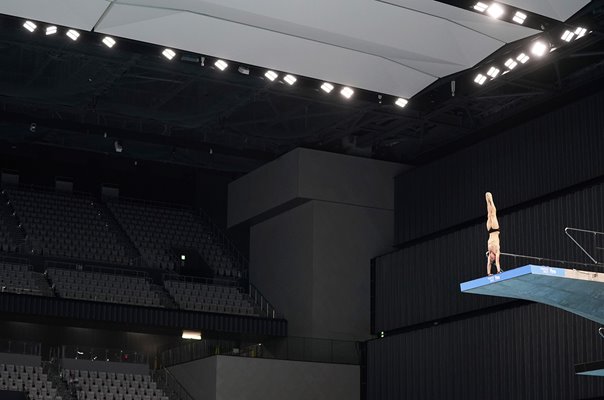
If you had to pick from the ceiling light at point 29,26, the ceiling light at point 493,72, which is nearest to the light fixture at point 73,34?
the ceiling light at point 29,26

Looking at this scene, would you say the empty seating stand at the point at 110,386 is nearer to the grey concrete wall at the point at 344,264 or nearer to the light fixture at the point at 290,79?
the grey concrete wall at the point at 344,264

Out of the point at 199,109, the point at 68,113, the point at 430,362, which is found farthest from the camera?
the point at 68,113

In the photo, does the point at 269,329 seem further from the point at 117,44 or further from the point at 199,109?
the point at 117,44

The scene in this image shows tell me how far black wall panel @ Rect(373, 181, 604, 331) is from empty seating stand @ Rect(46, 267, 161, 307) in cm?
971

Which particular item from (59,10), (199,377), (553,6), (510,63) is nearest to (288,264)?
(199,377)

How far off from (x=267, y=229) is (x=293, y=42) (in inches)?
588

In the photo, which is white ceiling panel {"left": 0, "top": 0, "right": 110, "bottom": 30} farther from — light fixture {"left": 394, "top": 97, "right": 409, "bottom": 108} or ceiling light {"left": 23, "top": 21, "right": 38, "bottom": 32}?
light fixture {"left": 394, "top": 97, "right": 409, "bottom": 108}

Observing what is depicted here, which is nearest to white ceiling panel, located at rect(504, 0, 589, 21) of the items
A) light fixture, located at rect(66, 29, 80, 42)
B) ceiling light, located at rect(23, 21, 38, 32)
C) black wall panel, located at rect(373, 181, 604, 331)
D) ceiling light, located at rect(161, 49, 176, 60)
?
black wall panel, located at rect(373, 181, 604, 331)

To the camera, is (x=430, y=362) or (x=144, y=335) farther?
(x=144, y=335)

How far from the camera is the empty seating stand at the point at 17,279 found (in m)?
41.2

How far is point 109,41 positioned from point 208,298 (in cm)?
1599

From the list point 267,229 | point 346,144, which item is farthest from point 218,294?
point 346,144

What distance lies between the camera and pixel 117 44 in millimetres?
33906

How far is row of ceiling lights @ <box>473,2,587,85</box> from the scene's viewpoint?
100 feet
